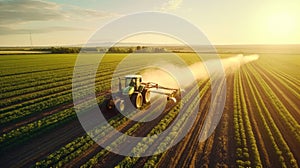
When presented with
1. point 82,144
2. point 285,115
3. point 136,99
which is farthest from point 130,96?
point 285,115

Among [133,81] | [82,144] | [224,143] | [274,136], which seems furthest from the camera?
[133,81]

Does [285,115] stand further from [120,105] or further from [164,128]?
[120,105]

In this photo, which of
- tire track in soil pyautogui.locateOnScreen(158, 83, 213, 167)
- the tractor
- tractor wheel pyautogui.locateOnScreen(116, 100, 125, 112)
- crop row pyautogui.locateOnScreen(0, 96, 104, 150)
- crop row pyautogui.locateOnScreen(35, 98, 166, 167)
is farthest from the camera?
the tractor

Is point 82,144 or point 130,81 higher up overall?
point 130,81

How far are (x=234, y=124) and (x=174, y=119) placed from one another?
2.86m

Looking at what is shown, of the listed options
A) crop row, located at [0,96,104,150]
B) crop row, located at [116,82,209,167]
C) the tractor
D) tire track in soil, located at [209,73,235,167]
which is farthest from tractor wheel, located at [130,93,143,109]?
tire track in soil, located at [209,73,235,167]

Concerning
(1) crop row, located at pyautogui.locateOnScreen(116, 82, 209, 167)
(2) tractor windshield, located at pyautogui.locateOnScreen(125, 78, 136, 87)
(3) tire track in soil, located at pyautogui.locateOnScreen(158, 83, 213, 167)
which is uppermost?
(2) tractor windshield, located at pyautogui.locateOnScreen(125, 78, 136, 87)

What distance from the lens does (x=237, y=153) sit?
855cm

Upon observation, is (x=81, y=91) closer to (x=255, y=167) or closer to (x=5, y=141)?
(x=5, y=141)

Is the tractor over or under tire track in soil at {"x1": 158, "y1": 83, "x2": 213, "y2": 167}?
over

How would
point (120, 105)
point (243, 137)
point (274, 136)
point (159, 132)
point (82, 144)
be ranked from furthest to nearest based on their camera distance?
point (120, 105) → point (159, 132) → point (274, 136) → point (243, 137) → point (82, 144)

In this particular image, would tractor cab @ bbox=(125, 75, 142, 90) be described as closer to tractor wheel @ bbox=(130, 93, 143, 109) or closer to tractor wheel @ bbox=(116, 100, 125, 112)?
tractor wheel @ bbox=(130, 93, 143, 109)

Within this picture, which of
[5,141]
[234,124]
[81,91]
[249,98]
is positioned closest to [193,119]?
[234,124]

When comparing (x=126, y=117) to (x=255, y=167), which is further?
(x=126, y=117)
